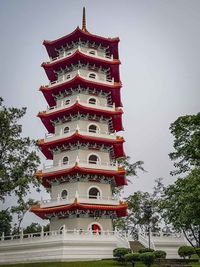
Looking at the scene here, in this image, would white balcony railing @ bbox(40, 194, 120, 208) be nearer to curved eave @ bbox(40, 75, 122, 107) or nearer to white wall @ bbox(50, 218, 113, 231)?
white wall @ bbox(50, 218, 113, 231)

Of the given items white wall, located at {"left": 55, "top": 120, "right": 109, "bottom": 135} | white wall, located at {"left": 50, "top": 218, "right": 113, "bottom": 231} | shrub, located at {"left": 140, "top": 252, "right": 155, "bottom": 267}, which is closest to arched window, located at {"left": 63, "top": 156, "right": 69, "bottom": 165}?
white wall, located at {"left": 55, "top": 120, "right": 109, "bottom": 135}

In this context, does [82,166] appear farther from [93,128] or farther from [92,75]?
[92,75]

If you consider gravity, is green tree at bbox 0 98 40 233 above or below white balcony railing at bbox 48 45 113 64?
below

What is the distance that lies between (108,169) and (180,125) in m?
12.1

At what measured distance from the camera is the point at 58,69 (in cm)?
4238

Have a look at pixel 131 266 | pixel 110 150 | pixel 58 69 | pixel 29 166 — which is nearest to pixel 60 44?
pixel 58 69

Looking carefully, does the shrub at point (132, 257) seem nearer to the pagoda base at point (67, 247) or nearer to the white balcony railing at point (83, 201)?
the pagoda base at point (67, 247)

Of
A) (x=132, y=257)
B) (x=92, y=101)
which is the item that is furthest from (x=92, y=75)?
(x=132, y=257)

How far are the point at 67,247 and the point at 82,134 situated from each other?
11.2 meters

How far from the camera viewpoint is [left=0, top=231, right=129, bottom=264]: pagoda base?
3017 cm

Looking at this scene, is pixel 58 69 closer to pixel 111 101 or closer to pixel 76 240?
pixel 111 101

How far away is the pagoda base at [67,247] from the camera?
30172 millimetres

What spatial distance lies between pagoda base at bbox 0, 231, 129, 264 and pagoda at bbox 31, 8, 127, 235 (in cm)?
110

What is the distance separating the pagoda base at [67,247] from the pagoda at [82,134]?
1.10 m
